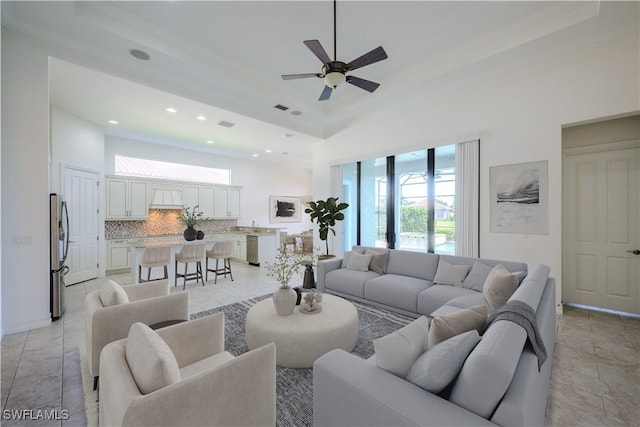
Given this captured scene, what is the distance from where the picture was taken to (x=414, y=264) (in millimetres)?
4023

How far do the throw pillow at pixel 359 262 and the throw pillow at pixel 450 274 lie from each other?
1.05m

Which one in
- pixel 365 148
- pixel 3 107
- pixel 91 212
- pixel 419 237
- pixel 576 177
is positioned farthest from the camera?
pixel 365 148

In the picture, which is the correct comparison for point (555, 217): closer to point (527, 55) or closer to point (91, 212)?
point (527, 55)

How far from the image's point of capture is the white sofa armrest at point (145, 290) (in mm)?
2691

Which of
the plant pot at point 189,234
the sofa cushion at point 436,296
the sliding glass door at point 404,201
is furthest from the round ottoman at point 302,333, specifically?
the plant pot at point 189,234

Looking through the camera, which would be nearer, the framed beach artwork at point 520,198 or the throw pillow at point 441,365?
the throw pillow at point 441,365

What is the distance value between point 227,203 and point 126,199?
258cm

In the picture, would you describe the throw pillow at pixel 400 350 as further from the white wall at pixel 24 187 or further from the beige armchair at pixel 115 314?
the white wall at pixel 24 187

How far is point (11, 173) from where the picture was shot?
3137 mm

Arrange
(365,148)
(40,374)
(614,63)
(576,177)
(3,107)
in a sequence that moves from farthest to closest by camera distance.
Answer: (365,148)
(576,177)
(614,63)
(3,107)
(40,374)

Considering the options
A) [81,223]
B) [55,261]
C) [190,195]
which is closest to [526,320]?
[55,261]

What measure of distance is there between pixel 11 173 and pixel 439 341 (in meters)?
4.68

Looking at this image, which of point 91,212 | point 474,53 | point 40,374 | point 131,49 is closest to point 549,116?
point 474,53

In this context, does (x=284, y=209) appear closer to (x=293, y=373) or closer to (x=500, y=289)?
(x=293, y=373)
